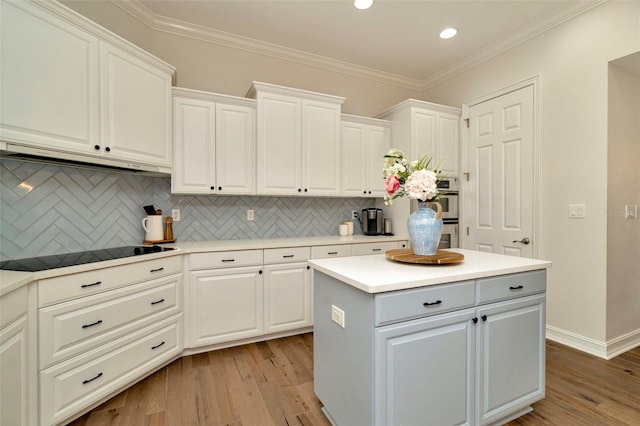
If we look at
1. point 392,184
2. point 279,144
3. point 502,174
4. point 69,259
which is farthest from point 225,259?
point 502,174

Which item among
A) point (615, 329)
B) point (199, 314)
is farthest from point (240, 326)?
point (615, 329)

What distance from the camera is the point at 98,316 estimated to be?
1795 millimetres

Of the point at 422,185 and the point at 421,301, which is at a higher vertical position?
the point at 422,185

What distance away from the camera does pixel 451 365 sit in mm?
1420

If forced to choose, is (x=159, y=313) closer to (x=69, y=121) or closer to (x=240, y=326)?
(x=240, y=326)

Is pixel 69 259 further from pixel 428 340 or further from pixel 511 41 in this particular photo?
pixel 511 41

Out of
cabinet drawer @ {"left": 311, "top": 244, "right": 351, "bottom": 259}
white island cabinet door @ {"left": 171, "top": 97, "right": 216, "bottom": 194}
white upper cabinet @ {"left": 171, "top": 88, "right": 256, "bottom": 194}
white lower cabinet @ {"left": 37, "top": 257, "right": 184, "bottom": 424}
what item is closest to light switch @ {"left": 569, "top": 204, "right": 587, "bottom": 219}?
cabinet drawer @ {"left": 311, "top": 244, "right": 351, "bottom": 259}

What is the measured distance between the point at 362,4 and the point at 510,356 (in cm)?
291

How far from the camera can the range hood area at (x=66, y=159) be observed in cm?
163

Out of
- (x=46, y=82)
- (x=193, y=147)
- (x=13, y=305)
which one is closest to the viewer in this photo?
(x=13, y=305)

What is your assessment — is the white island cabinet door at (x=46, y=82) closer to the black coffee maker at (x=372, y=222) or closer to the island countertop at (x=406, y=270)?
the island countertop at (x=406, y=270)

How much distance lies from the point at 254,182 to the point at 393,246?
1.70m

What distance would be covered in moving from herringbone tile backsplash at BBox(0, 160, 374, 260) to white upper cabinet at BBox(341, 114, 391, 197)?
38 cm

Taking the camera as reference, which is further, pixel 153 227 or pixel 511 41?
pixel 511 41
